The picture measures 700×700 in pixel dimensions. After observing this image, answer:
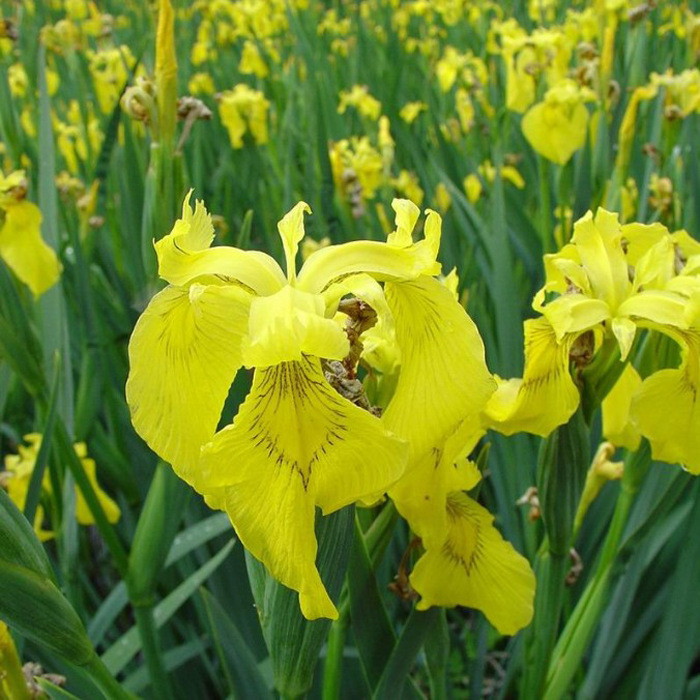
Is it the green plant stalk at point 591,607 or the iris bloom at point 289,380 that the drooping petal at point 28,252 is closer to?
the iris bloom at point 289,380

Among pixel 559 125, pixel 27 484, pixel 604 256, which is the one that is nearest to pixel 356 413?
pixel 604 256

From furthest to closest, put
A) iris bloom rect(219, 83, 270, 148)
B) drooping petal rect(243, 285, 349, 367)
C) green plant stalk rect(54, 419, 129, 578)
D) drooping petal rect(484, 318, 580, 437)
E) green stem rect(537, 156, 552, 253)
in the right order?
iris bloom rect(219, 83, 270, 148) < green stem rect(537, 156, 552, 253) < green plant stalk rect(54, 419, 129, 578) < drooping petal rect(484, 318, 580, 437) < drooping petal rect(243, 285, 349, 367)

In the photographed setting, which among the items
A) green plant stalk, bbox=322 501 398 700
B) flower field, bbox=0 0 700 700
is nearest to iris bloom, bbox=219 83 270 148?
flower field, bbox=0 0 700 700

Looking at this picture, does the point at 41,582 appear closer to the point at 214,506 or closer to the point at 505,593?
the point at 214,506

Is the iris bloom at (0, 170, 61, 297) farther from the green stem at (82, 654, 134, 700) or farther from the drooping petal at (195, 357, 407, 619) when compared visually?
the drooping petal at (195, 357, 407, 619)

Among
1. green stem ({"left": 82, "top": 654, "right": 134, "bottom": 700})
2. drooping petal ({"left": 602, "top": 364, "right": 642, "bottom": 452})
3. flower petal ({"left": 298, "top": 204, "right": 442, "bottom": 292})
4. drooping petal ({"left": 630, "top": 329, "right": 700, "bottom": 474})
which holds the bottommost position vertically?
green stem ({"left": 82, "top": 654, "right": 134, "bottom": 700})

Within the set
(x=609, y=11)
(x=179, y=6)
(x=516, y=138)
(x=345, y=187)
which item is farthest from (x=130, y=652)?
(x=179, y=6)
